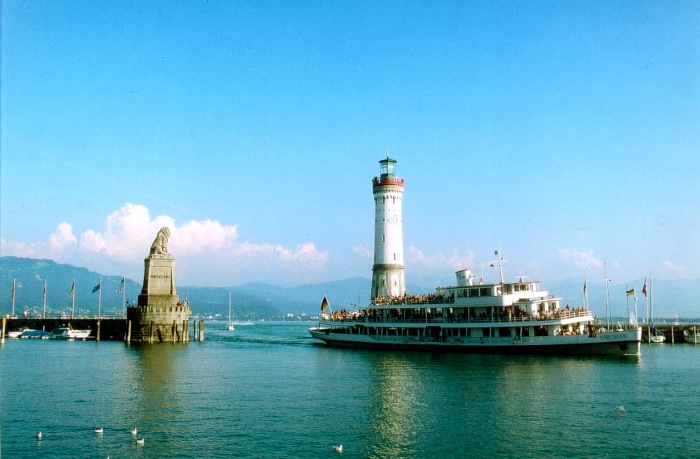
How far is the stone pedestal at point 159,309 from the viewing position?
293ft

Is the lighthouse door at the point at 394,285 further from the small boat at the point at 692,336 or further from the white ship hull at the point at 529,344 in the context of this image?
the small boat at the point at 692,336

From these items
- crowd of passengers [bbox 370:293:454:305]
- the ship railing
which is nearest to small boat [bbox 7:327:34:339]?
the ship railing

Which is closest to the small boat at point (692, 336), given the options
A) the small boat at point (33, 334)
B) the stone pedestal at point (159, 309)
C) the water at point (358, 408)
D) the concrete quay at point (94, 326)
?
the water at point (358, 408)

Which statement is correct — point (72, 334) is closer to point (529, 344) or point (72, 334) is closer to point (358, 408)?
point (529, 344)

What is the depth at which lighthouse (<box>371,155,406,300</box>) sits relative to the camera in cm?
8356

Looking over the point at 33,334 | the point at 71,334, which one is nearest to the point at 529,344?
the point at 71,334

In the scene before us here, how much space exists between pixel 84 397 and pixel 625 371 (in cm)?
4037

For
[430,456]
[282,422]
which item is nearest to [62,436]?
[282,422]

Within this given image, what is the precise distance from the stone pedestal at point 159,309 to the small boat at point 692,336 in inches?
2769

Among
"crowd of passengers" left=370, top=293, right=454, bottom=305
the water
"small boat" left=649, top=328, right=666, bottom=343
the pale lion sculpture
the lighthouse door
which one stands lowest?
the water

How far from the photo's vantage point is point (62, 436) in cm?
3025

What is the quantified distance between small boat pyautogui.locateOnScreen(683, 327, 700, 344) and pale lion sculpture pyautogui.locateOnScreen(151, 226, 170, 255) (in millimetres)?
75486

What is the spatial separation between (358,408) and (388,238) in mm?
47762

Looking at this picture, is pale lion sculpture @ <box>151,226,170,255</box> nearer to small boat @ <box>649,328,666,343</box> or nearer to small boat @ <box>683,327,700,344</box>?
small boat @ <box>649,328,666,343</box>
